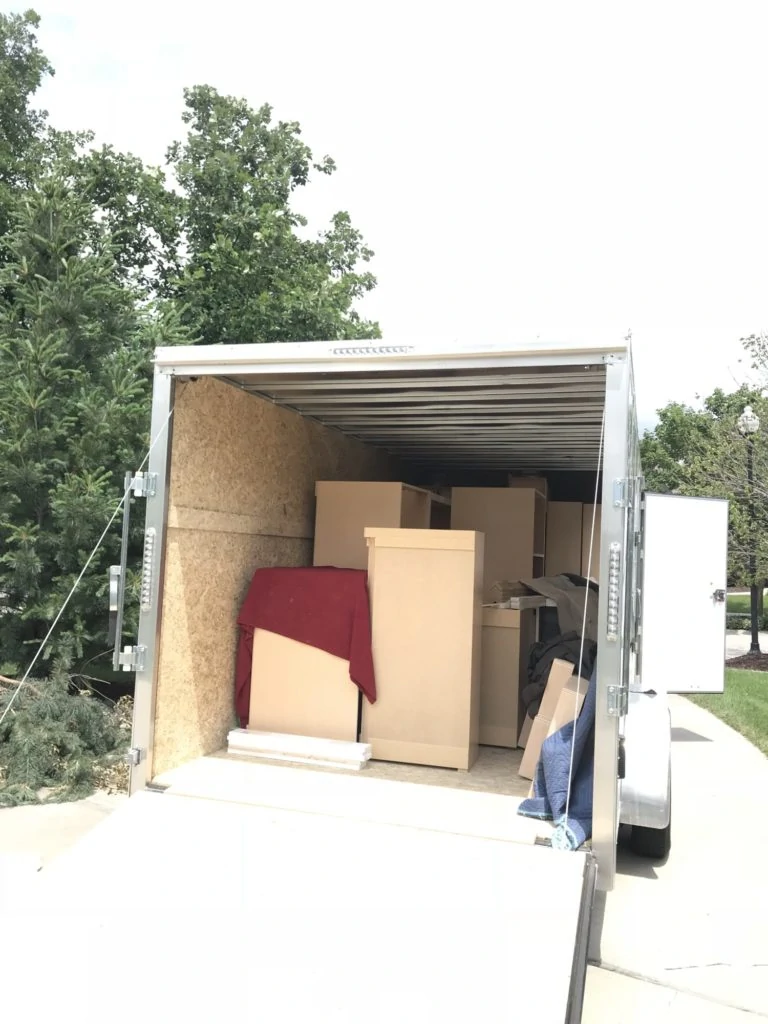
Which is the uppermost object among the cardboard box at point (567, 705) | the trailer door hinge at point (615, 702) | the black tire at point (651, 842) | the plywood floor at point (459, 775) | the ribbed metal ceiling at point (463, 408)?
the ribbed metal ceiling at point (463, 408)

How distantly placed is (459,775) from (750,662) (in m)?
13.0

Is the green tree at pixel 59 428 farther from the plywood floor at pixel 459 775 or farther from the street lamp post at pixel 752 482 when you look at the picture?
the street lamp post at pixel 752 482

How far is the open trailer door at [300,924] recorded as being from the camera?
2.22 meters

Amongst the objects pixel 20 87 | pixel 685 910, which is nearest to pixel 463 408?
pixel 685 910

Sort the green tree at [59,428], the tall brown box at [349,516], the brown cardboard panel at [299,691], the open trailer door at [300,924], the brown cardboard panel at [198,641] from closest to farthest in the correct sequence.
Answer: the open trailer door at [300,924] < the brown cardboard panel at [198,641] < the brown cardboard panel at [299,691] < the tall brown box at [349,516] < the green tree at [59,428]

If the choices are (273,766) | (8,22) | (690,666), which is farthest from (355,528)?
(8,22)

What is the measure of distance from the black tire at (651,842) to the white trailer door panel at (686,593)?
4.59 m

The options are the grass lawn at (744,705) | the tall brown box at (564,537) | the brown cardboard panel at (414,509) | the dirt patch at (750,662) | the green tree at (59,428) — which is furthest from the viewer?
the dirt patch at (750,662)

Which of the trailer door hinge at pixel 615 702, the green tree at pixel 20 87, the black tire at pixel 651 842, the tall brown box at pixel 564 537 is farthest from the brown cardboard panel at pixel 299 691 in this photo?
the green tree at pixel 20 87

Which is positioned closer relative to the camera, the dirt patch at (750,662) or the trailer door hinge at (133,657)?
the trailer door hinge at (133,657)

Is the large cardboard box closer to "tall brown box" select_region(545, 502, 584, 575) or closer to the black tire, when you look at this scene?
the black tire

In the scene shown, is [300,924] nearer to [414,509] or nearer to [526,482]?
[414,509]

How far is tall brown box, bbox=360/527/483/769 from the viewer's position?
13.1 ft

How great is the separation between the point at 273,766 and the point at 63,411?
3.99 metres
